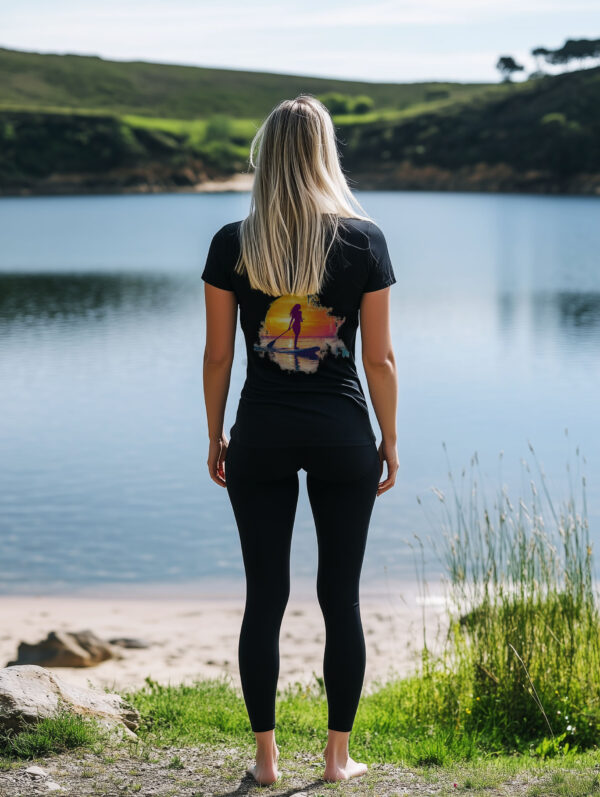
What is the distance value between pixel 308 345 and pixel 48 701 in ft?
5.11

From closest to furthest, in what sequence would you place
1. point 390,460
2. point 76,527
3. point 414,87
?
1. point 390,460
2. point 76,527
3. point 414,87

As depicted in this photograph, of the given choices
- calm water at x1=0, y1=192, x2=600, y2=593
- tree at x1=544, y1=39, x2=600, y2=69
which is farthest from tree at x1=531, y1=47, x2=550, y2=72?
calm water at x1=0, y1=192, x2=600, y2=593

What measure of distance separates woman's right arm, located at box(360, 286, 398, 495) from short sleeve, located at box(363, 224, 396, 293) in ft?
0.06

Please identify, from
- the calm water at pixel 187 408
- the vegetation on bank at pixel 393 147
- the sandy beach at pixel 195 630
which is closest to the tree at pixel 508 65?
the vegetation on bank at pixel 393 147

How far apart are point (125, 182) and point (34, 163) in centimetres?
1018

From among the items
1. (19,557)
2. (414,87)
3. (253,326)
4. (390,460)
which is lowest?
(19,557)

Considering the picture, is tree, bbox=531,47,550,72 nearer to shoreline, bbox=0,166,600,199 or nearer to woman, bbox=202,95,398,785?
shoreline, bbox=0,166,600,199

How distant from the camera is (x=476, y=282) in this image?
29703 mm

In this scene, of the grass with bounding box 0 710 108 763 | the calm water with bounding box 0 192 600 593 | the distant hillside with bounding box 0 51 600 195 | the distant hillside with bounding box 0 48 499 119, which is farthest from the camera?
the distant hillside with bounding box 0 48 499 119

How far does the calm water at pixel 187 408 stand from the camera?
8.38 m

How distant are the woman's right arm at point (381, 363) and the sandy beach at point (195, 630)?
2.38 metres

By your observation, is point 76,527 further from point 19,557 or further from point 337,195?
point 337,195

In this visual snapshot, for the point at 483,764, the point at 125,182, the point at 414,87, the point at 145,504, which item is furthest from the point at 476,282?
the point at 414,87

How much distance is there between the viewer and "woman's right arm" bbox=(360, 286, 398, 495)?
8.23 ft
